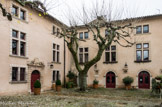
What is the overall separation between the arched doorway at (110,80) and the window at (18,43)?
28.8 ft

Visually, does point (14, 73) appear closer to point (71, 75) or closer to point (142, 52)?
point (71, 75)

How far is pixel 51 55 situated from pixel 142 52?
8.93m

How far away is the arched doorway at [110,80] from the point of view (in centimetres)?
1582

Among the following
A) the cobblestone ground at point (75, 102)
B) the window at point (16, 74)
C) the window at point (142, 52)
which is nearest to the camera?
the cobblestone ground at point (75, 102)

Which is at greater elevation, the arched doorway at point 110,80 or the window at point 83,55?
the window at point 83,55

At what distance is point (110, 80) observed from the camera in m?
15.9

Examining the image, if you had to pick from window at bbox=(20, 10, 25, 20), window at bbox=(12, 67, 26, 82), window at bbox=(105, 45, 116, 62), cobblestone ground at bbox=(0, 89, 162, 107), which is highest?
window at bbox=(20, 10, 25, 20)

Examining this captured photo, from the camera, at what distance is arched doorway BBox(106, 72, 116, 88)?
15820 mm

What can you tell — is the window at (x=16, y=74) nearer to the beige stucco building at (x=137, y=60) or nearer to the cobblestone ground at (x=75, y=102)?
the cobblestone ground at (x=75, y=102)

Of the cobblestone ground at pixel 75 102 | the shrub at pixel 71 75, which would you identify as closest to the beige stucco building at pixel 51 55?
the shrub at pixel 71 75

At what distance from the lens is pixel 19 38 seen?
1158cm

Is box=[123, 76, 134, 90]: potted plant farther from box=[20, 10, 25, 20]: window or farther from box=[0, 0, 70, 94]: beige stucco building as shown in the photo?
box=[20, 10, 25, 20]: window

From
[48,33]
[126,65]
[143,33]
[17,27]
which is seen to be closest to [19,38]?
[17,27]

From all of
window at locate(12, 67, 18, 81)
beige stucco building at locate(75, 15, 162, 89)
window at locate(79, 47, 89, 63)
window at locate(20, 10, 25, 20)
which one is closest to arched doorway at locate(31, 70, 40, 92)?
window at locate(12, 67, 18, 81)
